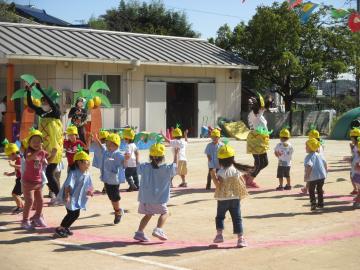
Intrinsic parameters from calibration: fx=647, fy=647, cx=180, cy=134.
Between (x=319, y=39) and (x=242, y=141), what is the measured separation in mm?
7944

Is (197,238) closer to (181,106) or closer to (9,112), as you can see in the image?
(9,112)

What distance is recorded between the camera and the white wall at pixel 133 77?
74.1 feet

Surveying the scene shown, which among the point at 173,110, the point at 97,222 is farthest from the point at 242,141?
the point at 97,222

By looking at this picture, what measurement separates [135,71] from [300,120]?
9837 mm

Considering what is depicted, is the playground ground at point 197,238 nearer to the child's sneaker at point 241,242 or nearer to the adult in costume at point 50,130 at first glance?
the child's sneaker at point 241,242

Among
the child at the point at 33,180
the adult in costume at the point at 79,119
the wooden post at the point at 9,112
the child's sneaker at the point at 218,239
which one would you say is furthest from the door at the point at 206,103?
the child's sneaker at the point at 218,239

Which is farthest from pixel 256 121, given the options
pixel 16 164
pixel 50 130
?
pixel 16 164

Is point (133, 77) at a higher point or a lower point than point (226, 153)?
higher

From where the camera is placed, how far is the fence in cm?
2970

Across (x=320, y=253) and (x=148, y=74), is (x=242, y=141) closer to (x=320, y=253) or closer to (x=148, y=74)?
(x=148, y=74)

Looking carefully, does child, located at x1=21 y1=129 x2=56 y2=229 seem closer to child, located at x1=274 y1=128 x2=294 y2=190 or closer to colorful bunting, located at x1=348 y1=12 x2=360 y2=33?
child, located at x1=274 y1=128 x2=294 y2=190

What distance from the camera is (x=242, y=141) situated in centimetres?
2623

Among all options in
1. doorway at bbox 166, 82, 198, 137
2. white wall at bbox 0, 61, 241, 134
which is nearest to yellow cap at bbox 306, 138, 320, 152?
white wall at bbox 0, 61, 241, 134

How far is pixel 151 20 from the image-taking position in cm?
5741
